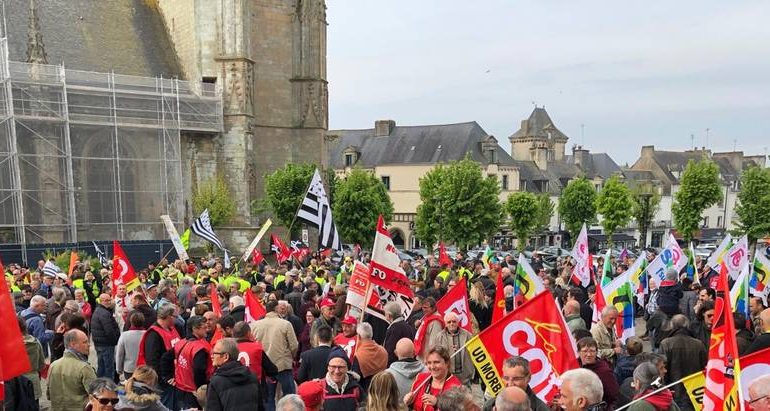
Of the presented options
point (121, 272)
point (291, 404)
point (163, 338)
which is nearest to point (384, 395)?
point (291, 404)

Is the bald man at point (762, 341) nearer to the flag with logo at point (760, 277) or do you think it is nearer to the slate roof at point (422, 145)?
the flag with logo at point (760, 277)

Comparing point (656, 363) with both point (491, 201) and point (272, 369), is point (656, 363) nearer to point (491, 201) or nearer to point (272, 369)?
point (272, 369)

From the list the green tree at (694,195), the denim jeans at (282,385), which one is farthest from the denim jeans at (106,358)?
the green tree at (694,195)

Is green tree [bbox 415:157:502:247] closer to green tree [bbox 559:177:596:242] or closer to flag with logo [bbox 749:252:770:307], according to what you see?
green tree [bbox 559:177:596:242]

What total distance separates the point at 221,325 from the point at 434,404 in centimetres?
357

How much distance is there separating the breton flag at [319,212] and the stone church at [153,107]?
18.1m

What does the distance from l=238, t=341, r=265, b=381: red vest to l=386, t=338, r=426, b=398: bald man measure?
1712mm

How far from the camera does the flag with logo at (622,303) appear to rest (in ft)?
31.2

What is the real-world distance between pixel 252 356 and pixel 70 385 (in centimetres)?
175

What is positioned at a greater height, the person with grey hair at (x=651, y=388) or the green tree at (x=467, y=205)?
the person with grey hair at (x=651, y=388)

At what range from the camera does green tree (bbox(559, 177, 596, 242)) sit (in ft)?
179

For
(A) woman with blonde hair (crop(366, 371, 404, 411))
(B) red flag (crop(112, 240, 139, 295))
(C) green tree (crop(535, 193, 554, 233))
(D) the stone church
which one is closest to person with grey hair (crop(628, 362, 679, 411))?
(A) woman with blonde hair (crop(366, 371, 404, 411))

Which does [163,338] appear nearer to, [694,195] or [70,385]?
[70,385]

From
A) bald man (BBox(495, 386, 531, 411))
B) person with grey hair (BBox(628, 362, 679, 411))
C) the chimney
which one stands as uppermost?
the chimney
